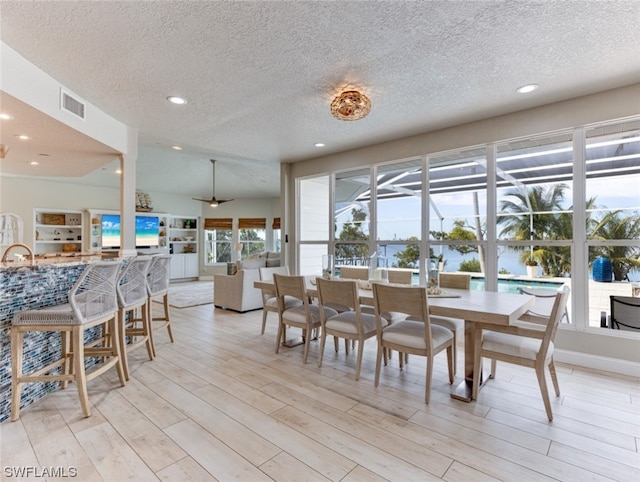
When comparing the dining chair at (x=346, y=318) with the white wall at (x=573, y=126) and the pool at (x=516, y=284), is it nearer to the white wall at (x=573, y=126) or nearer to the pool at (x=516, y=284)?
the pool at (x=516, y=284)

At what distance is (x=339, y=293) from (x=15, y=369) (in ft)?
7.90

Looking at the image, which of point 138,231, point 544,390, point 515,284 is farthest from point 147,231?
point 544,390

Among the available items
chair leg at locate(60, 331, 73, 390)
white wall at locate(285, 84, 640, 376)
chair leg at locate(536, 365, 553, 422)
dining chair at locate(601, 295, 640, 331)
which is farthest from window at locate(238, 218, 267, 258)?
chair leg at locate(536, 365, 553, 422)

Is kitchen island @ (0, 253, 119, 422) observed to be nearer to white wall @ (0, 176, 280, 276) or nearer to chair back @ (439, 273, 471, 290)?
chair back @ (439, 273, 471, 290)

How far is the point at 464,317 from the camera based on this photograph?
2.29m

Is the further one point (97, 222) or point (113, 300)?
point (97, 222)

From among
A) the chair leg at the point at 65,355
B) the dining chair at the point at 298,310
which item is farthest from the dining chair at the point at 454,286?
the chair leg at the point at 65,355

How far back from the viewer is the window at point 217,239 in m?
10.3

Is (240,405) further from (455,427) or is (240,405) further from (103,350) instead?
(455,427)

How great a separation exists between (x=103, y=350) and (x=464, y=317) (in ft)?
9.80

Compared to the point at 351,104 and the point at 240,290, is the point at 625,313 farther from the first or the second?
the point at 240,290

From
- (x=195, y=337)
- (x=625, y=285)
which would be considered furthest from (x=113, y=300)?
(x=625, y=285)

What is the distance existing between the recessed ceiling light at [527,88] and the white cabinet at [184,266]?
29.7ft

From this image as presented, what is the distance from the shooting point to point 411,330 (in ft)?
8.43
